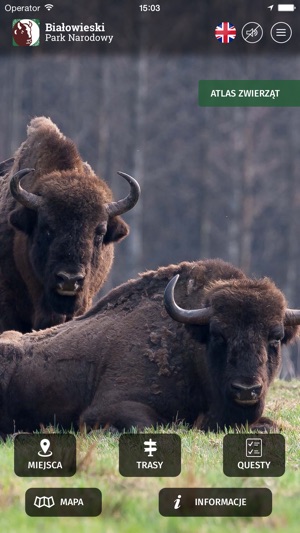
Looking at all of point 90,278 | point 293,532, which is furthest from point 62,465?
point 90,278

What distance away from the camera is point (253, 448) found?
19.8 feet

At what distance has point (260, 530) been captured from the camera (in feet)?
14.7

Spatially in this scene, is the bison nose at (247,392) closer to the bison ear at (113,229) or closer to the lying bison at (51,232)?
the lying bison at (51,232)

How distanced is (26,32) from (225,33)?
1.53m

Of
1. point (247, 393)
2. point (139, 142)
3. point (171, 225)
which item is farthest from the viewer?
point (171, 225)

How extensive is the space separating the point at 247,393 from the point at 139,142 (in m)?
27.3

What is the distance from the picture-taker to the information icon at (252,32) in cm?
845

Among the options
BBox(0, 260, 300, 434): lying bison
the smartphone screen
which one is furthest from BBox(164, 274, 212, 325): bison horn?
the smartphone screen

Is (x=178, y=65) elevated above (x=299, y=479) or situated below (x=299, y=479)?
above

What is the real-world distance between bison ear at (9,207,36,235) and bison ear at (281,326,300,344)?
361 cm

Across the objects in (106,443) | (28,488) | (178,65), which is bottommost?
(106,443)

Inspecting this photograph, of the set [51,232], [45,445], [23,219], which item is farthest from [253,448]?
[23,219]

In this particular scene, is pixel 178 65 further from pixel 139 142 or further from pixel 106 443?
pixel 106 443

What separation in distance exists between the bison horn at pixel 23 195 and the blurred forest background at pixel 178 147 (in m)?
22.1
